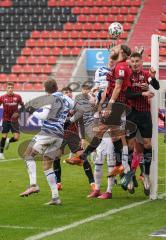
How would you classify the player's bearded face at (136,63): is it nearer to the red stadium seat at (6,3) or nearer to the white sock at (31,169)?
the white sock at (31,169)

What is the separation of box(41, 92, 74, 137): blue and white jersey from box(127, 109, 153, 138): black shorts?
1.25 m

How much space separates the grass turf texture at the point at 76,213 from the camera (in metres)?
8.04

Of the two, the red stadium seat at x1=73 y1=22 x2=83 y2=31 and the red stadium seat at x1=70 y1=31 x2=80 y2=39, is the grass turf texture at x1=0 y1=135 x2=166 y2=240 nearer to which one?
the red stadium seat at x1=70 y1=31 x2=80 y2=39

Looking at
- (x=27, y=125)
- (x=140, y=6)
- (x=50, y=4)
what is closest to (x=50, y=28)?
(x=50, y=4)

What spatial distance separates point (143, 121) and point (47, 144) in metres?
1.62

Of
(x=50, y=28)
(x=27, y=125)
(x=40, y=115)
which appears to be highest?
(x=50, y=28)

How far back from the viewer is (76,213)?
9.47 m

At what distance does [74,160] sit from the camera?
11484 mm

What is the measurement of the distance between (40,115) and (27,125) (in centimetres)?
1830

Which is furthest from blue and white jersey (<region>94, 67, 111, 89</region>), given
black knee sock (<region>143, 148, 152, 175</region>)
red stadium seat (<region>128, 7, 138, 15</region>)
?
red stadium seat (<region>128, 7, 138, 15</region>)

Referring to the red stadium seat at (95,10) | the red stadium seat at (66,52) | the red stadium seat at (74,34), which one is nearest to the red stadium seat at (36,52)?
the red stadium seat at (66,52)

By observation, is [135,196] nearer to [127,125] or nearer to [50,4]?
[127,125]

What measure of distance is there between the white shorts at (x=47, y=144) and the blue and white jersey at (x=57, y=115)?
8 cm

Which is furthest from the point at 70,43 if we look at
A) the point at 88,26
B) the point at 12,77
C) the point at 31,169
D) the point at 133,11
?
the point at 31,169
